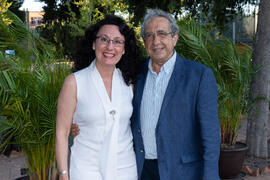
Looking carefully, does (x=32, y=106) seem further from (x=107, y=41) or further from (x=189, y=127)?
(x=189, y=127)

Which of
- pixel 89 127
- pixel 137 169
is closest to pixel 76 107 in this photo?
pixel 89 127

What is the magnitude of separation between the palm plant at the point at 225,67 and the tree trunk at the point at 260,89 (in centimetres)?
38

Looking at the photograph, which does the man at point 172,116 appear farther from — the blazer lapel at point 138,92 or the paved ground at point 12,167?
the paved ground at point 12,167

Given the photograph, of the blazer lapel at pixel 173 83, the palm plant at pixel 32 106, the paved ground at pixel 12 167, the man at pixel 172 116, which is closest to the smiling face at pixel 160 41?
the man at pixel 172 116

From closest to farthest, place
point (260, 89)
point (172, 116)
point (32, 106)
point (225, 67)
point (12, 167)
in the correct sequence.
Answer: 1. point (172, 116)
2. point (32, 106)
3. point (225, 67)
4. point (260, 89)
5. point (12, 167)

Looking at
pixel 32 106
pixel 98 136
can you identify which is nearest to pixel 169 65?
pixel 98 136

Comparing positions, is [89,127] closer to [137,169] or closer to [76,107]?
[76,107]

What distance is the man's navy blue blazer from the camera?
82.6 inches

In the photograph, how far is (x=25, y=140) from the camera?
3.31 meters

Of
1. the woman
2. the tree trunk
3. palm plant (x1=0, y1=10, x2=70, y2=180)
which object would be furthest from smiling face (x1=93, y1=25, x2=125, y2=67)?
the tree trunk

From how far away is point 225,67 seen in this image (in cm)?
488

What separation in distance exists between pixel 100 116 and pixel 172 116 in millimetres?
510

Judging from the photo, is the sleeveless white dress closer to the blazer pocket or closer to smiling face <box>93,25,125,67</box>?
smiling face <box>93,25,125,67</box>

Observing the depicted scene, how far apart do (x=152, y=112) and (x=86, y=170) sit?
0.63 metres
